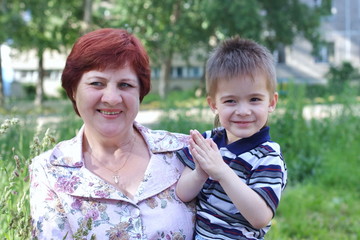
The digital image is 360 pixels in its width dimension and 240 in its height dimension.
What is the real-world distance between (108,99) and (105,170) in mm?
362

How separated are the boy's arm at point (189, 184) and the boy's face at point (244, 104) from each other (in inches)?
9.3

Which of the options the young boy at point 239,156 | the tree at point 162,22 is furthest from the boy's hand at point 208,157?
the tree at point 162,22

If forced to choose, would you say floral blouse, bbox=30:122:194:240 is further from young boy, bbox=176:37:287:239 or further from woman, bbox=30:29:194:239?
young boy, bbox=176:37:287:239

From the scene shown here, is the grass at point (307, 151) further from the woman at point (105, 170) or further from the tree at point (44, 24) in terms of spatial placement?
the tree at point (44, 24)

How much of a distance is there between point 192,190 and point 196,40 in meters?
20.7

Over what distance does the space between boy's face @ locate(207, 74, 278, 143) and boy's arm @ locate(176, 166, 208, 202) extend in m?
0.23

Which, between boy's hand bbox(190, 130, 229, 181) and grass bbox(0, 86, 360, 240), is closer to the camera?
boy's hand bbox(190, 130, 229, 181)

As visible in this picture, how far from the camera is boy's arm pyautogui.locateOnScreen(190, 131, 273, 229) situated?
70.9 inches

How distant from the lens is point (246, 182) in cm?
193

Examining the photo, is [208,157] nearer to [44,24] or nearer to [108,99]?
[108,99]

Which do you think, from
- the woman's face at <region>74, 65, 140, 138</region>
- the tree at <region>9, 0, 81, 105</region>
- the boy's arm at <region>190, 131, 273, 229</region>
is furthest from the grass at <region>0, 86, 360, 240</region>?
the tree at <region>9, 0, 81, 105</region>

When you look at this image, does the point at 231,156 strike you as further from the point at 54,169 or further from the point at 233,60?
the point at 54,169

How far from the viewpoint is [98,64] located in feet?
6.67

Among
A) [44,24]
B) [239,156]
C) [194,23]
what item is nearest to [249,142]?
[239,156]
